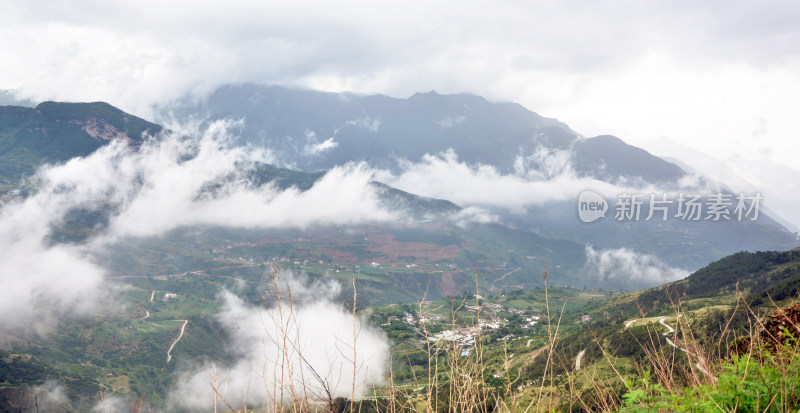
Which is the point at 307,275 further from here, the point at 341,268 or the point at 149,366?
the point at 149,366

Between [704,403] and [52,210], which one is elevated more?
[704,403]

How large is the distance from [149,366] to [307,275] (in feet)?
258

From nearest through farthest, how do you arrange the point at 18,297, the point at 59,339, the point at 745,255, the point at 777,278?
the point at 777,278 → the point at 745,255 → the point at 59,339 → the point at 18,297

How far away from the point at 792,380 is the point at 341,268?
628 ft

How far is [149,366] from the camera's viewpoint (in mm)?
95062

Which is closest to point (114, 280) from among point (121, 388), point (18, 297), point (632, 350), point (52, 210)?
point (18, 297)

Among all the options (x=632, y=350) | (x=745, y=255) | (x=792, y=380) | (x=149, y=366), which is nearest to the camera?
(x=792, y=380)

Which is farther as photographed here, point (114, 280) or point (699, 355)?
point (114, 280)

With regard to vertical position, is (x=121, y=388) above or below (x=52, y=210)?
below

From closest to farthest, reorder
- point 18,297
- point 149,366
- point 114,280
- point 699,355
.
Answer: point 699,355 < point 149,366 < point 18,297 < point 114,280

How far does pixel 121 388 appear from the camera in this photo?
81812mm

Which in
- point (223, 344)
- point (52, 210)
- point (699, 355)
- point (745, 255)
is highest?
point (699, 355)

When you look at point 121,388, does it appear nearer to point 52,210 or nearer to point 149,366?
point 149,366

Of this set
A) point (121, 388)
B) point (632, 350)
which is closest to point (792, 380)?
point (632, 350)
